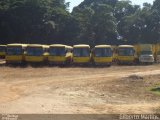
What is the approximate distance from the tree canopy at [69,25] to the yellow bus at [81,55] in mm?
24299

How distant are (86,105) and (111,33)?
5347cm

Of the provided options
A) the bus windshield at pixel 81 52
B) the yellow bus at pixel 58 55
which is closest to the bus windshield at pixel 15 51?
the yellow bus at pixel 58 55

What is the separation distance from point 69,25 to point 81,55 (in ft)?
87.4

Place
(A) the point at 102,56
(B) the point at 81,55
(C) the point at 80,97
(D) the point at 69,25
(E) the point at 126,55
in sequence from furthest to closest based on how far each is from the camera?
(D) the point at 69,25 → (E) the point at 126,55 → (B) the point at 81,55 → (A) the point at 102,56 → (C) the point at 80,97

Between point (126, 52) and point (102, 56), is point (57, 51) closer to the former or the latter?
point (102, 56)

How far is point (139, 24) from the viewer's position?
73.1 metres

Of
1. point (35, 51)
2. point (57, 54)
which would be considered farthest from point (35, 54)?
point (57, 54)

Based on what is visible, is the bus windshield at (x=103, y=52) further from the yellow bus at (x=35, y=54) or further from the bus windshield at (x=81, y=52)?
the yellow bus at (x=35, y=54)

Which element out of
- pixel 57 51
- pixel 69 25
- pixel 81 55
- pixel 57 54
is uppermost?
pixel 69 25

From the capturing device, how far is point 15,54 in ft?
141

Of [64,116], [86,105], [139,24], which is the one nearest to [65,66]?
[86,105]

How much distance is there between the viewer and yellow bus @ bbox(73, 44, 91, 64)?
43125mm

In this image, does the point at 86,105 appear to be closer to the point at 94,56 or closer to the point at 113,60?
the point at 94,56

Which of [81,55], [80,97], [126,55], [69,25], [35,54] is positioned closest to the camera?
[80,97]
